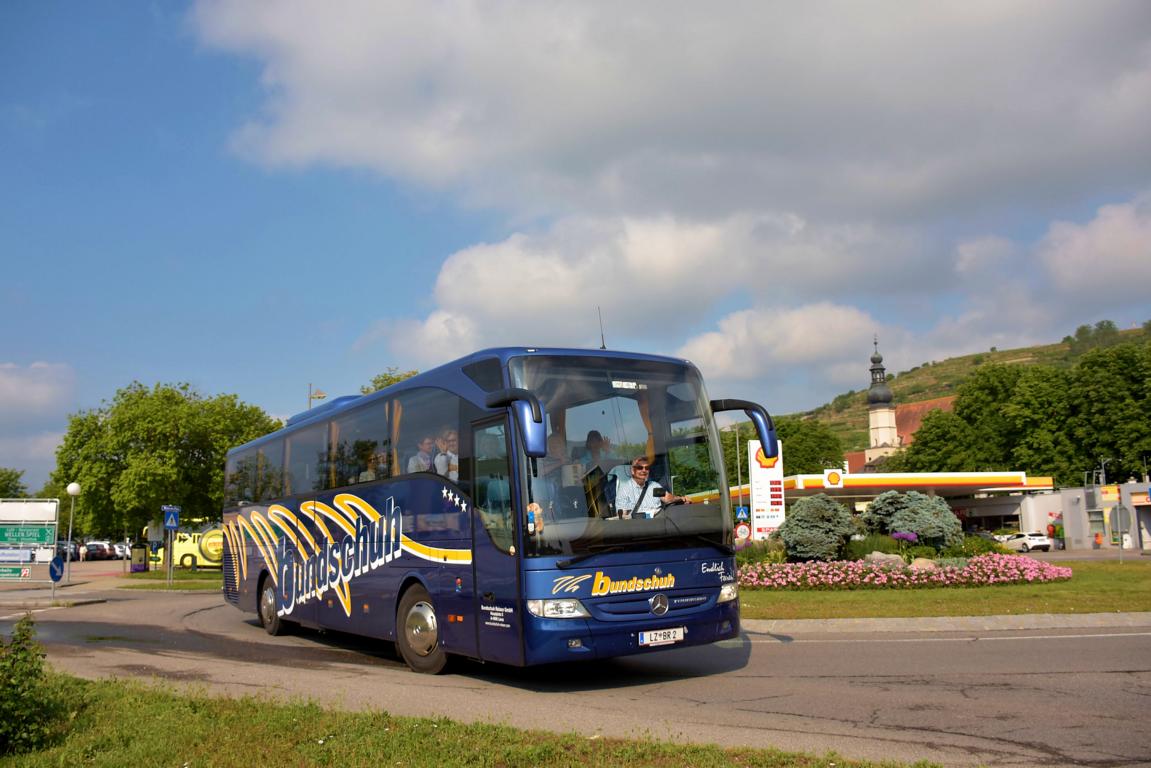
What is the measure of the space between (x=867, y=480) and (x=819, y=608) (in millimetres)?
48656

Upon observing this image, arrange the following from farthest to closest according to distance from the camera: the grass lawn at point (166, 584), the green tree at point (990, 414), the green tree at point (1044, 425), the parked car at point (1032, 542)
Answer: the green tree at point (990, 414)
the green tree at point (1044, 425)
the parked car at point (1032, 542)
the grass lawn at point (166, 584)

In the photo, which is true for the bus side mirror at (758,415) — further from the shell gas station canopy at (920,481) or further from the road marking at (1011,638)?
the shell gas station canopy at (920,481)

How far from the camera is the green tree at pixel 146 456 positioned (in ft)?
128

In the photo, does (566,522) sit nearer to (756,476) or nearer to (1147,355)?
(756,476)

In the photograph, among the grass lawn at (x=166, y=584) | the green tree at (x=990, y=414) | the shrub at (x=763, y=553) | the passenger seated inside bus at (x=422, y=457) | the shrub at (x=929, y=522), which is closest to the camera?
the passenger seated inside bus at (x=422, y=457)

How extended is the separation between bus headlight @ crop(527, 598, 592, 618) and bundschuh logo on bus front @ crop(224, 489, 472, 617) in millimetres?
1324

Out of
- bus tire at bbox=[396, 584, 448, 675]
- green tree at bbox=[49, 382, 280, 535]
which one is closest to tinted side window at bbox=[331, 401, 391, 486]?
bus tire at bbox=[396, 584, 448, 675]

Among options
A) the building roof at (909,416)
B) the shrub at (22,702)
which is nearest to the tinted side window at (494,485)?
the shrub at (22,702)

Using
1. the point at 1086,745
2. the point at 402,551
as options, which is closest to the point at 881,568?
the point at 402,551

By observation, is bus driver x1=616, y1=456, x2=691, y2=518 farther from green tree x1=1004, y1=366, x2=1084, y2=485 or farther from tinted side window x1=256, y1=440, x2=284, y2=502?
green tree x1=1004, y1=366, x2=1084, y2=485

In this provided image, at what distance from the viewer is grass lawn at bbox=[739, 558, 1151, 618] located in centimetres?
1569

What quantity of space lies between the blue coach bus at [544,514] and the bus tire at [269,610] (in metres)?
4.29

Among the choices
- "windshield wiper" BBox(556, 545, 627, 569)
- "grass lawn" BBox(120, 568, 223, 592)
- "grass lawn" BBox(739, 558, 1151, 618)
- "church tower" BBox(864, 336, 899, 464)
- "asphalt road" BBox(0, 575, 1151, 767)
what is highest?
"church tower" BBox(864, 336, 899, 464)

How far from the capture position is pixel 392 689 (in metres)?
9.71
